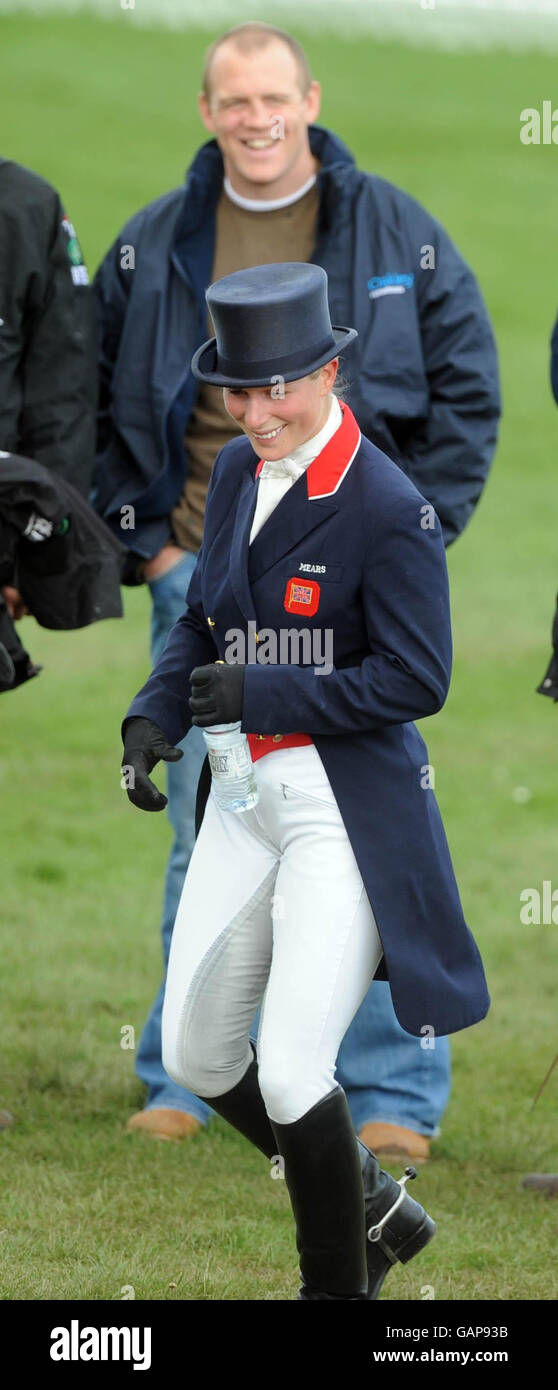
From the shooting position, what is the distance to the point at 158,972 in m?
6.58

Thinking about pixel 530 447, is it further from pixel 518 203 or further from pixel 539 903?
pixel 539 903

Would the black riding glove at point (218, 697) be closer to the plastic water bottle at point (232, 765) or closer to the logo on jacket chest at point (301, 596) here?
the plastic water bottle at point (232, 765)

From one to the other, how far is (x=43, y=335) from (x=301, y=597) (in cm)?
165

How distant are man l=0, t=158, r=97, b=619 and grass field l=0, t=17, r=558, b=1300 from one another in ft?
4.67

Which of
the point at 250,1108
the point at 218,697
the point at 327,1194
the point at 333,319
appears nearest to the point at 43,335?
the point at 333,319

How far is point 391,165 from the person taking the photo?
2655cm

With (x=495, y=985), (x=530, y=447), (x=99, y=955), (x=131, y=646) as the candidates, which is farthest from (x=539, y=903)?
(x=530, y=447)

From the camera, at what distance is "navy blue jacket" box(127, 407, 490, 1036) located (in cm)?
351

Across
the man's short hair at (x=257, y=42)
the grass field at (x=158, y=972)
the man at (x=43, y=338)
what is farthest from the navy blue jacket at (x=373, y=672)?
the man's short hair at (x=257, y=42)

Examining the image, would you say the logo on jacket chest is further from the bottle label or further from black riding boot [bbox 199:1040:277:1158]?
black riding boot [bbox 199:1040:277:1158]

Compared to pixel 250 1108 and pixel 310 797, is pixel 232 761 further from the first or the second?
pixel 250 1108

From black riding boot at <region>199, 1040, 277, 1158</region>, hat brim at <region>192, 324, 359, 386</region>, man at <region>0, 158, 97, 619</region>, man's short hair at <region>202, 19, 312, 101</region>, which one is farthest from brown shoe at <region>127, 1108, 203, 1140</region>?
man's short hair at <region>202, 19, 312, 101</region>
